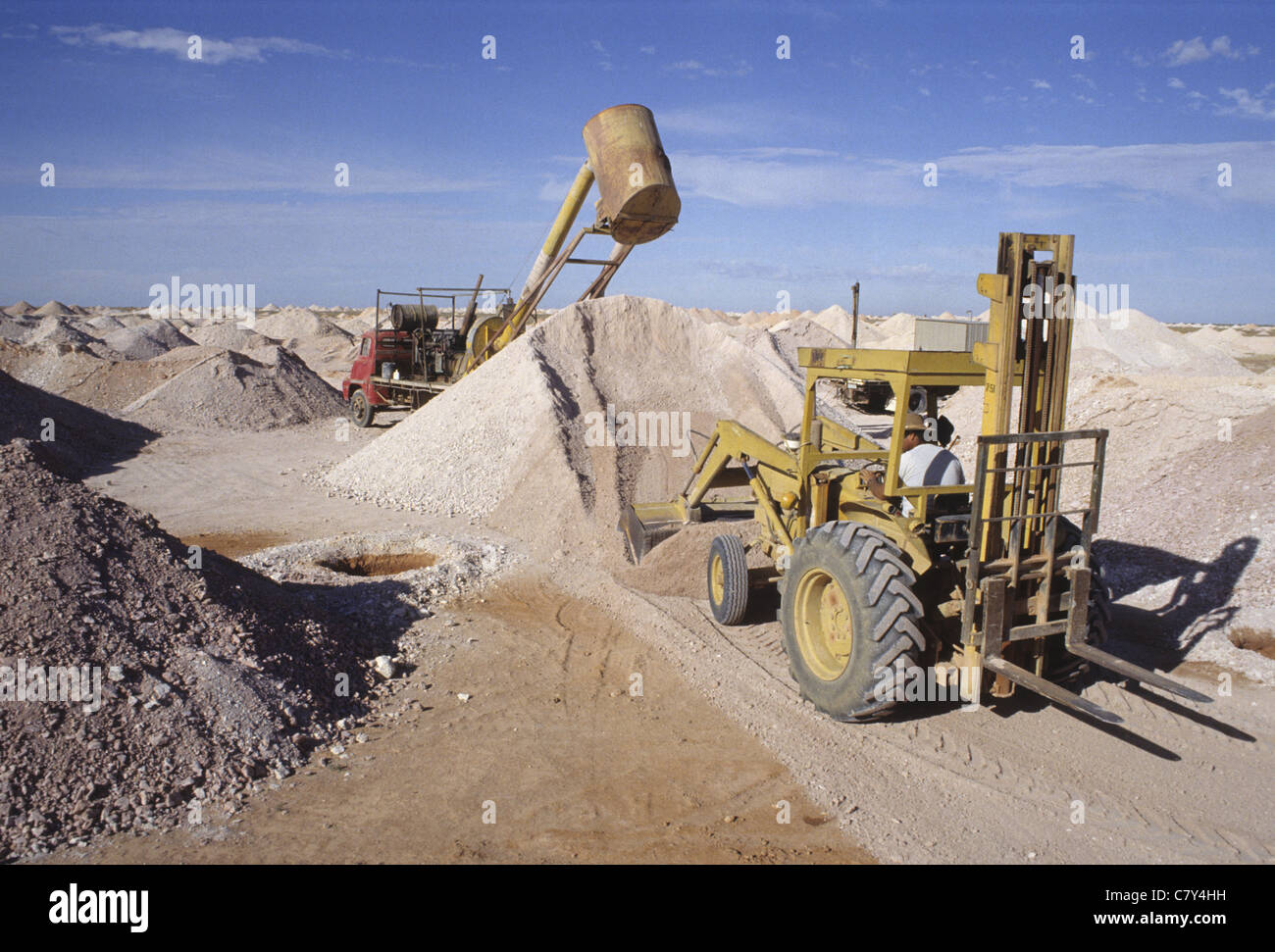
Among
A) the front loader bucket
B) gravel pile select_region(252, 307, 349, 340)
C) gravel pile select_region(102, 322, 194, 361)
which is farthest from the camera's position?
gravel pile select_region(252, 307, 349, 340)

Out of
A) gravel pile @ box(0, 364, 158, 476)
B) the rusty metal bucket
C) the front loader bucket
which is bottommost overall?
the front loader bucket

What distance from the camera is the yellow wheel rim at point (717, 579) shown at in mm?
8188

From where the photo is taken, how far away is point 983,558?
5.62 metres

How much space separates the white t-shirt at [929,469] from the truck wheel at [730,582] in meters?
2.29

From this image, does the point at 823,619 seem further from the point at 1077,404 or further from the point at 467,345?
the point at 467,345

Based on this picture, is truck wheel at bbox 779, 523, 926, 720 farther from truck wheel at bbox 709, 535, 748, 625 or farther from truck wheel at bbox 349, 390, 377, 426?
truck wheel at bbox 349, 390, 377, 426

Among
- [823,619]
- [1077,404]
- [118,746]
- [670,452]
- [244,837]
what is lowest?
[244,837]

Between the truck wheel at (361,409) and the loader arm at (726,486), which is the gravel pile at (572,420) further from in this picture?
the truck wheel at (361,409)

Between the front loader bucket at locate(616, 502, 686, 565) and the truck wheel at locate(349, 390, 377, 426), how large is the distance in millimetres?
12882

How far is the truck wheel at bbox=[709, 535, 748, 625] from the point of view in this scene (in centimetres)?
797

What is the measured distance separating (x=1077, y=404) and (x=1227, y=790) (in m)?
10.1

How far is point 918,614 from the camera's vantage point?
545cm

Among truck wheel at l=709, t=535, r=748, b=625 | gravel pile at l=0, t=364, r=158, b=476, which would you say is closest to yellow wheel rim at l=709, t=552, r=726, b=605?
truck wheel at l=709, t=535, r=748, b=625

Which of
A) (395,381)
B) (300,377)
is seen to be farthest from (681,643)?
(300,377)
